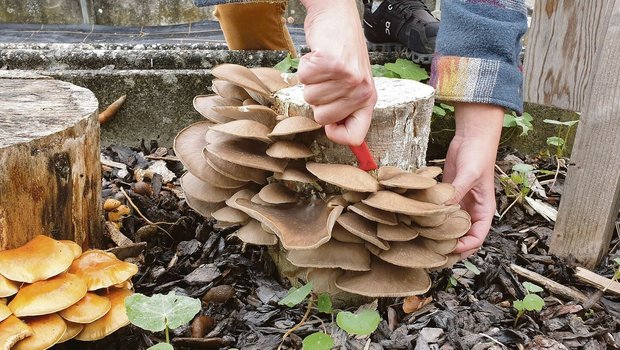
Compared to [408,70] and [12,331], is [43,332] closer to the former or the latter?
[12,331]

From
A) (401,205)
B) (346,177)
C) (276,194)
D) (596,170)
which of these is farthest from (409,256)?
(596,170)

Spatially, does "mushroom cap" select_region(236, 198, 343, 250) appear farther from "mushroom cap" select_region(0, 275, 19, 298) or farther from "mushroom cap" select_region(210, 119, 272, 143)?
"mushroom cap" select_region(0, 275, 19, 298)

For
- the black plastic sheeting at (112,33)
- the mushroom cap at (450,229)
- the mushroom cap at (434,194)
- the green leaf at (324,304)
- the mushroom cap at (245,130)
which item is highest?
the mushroom cap at (245,130)

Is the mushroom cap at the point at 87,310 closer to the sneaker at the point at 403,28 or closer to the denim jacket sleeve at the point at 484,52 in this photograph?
the denim jacket sleeve at the point at 484,52

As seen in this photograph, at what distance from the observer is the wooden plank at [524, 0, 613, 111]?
231 centimetres

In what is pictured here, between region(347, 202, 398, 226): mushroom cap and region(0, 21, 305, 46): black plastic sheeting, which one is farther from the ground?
region(347, 202, 398, 226): mushroom cap

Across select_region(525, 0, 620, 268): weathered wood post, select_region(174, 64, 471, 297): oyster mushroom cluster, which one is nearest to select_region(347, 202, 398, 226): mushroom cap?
select_region(174, 64, 471, 297): oyster mushroom cluster

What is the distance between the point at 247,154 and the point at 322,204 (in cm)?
28

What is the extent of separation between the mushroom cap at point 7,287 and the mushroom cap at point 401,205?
3.25ft

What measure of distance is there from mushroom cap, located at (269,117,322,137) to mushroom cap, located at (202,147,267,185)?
0.19 metres

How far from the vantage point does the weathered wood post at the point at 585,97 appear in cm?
214

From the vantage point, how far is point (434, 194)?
5.75 feet

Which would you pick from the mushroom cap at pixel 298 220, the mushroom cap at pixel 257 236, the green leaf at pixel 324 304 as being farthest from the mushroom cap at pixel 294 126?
the green leaf at pixel 324 304

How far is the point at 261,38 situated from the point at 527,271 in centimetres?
218
